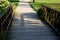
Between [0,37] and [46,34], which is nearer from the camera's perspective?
[0,37]

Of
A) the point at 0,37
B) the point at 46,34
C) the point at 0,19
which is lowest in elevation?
the point at 46,34

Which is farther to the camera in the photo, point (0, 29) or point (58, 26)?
point (58, 26)

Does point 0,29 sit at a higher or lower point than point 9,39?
higher

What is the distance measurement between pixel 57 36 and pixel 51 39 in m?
0.68

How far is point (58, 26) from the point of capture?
9.53 meters

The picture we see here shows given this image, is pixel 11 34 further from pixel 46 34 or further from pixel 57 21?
pixel 57 21

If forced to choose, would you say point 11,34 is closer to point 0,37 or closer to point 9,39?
point 9,39

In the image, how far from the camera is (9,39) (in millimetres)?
8523

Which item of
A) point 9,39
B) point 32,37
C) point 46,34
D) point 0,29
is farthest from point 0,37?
point 46,34

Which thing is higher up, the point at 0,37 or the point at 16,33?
the point at 0,37

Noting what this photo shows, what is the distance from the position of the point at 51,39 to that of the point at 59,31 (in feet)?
3.04

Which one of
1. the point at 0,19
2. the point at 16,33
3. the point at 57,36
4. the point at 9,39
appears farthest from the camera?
the point at 16,33

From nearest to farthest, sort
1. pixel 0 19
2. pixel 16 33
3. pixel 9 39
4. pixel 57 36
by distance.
Result: pixel 0 19 < pixel 9 39 < pixel 57 36 < pixel 16 33

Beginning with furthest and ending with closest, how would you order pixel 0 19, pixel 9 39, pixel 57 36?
pixel 57 36 < pixel 9 39 < pixel 0 19
